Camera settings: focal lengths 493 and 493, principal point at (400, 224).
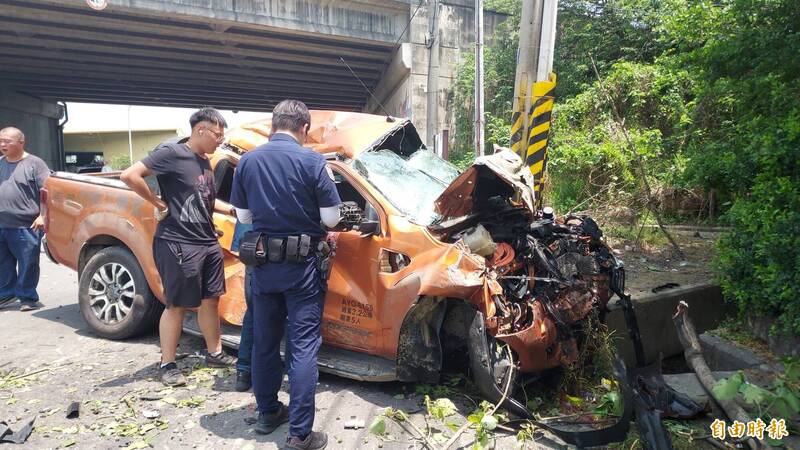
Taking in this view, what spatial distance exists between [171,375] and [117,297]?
1.11 meters

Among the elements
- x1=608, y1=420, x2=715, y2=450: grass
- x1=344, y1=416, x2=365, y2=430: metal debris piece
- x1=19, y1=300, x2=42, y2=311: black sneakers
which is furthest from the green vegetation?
x1=19, y1=300, x2=42, y2=311: black sneakers

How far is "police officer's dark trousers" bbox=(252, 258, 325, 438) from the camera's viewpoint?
2656 millimetres

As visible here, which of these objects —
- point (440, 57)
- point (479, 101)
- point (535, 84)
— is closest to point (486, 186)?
point (535, 84)

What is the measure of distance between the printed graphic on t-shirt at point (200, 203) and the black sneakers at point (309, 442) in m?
1.70

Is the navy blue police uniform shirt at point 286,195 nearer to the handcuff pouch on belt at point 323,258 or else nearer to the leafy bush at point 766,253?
the handcuff pouch on belt at point 323,258

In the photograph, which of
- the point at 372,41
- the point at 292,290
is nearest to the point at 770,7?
the point at 292,290

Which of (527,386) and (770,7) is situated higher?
(770,7)

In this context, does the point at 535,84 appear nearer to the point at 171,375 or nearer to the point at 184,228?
the point at 184,228

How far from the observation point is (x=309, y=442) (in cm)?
267

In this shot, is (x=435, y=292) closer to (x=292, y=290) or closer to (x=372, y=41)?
(x=292, y=290)

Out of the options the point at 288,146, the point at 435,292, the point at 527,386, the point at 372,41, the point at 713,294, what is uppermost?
the point at 372,41

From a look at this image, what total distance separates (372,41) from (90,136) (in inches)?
1359

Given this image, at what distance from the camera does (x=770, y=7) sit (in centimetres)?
402

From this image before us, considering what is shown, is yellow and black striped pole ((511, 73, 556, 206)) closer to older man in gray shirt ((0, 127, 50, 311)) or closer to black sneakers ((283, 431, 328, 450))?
black sneakers ((283, 431, 328, 450))
